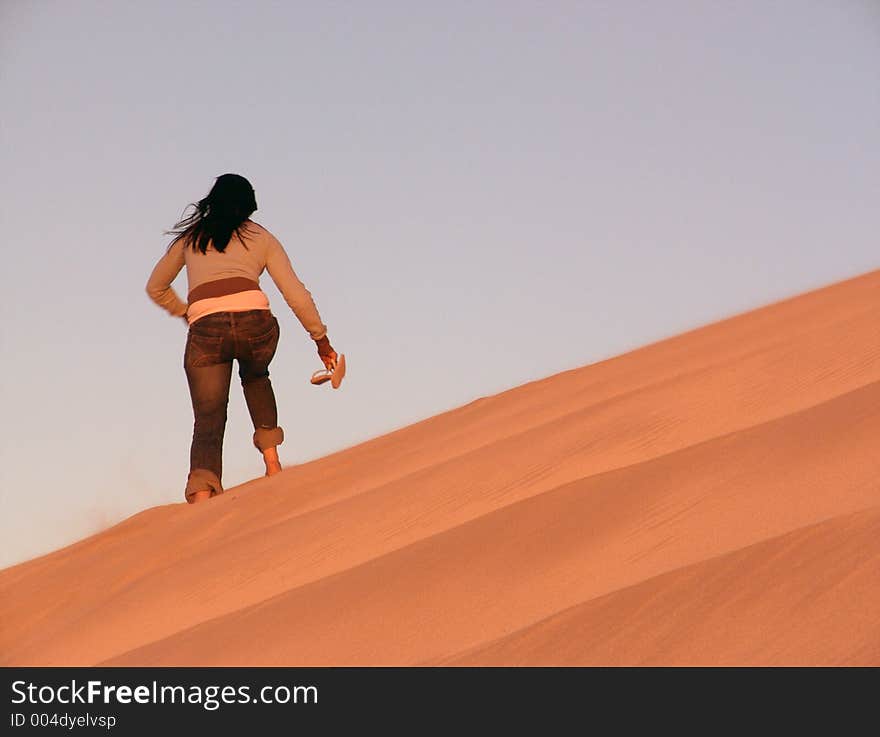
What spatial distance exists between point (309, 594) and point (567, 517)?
1.83 ft

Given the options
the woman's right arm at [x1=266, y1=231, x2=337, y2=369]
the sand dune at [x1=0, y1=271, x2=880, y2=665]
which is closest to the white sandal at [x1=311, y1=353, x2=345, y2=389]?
the woman's right arm at [x1=266, y1=231, x2=337, y2=369]

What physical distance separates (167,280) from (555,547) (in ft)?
7.88

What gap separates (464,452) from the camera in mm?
3904

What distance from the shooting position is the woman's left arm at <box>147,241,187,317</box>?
188 inches

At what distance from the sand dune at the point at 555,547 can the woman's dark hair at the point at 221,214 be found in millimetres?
893

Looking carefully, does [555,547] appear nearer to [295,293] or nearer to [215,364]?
[215,364]

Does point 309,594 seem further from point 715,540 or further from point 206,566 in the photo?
point 715,540

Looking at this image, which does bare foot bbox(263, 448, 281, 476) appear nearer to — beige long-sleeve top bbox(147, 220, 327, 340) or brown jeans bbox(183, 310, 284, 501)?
brown jeans bbox(183, 310, 284, 501)

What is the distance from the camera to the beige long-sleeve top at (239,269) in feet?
15.2

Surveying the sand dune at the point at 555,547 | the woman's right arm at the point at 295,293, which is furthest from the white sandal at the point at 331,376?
the sand dune at the point at 555,547
